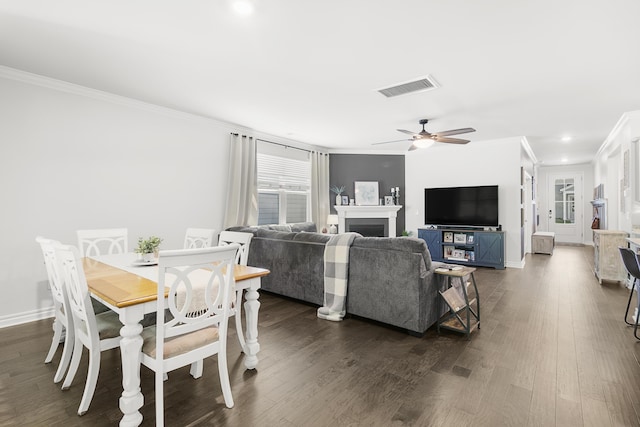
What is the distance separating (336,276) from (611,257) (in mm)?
4700

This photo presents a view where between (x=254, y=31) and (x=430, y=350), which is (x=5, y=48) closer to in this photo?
(x=254, y=31)

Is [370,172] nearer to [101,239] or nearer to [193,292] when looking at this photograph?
[101,239]

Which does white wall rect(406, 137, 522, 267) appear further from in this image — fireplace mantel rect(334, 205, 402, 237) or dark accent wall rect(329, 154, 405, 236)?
fireplace mantel rect(334, 205, 402, 237)

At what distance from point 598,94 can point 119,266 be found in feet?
18.5

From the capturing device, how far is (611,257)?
5.02 metres

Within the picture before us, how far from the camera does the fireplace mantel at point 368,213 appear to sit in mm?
7461

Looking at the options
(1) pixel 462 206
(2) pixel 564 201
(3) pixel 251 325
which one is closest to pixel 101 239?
(3) pixel 251 325

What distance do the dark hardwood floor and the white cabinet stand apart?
6.30 feet

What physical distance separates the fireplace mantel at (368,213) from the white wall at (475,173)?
20.4 inches

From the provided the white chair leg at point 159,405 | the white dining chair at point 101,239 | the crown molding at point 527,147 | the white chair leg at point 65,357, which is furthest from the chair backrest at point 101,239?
the crown molding at point 527,147

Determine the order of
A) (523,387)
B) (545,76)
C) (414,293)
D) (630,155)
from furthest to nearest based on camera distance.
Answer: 1. (630,155)
2. (545,76)
3. (414,293)
4. (523,387)

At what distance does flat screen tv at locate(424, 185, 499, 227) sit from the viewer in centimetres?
646

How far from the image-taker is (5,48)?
2.92 metres

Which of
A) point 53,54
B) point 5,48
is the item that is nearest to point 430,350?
point 53,54
